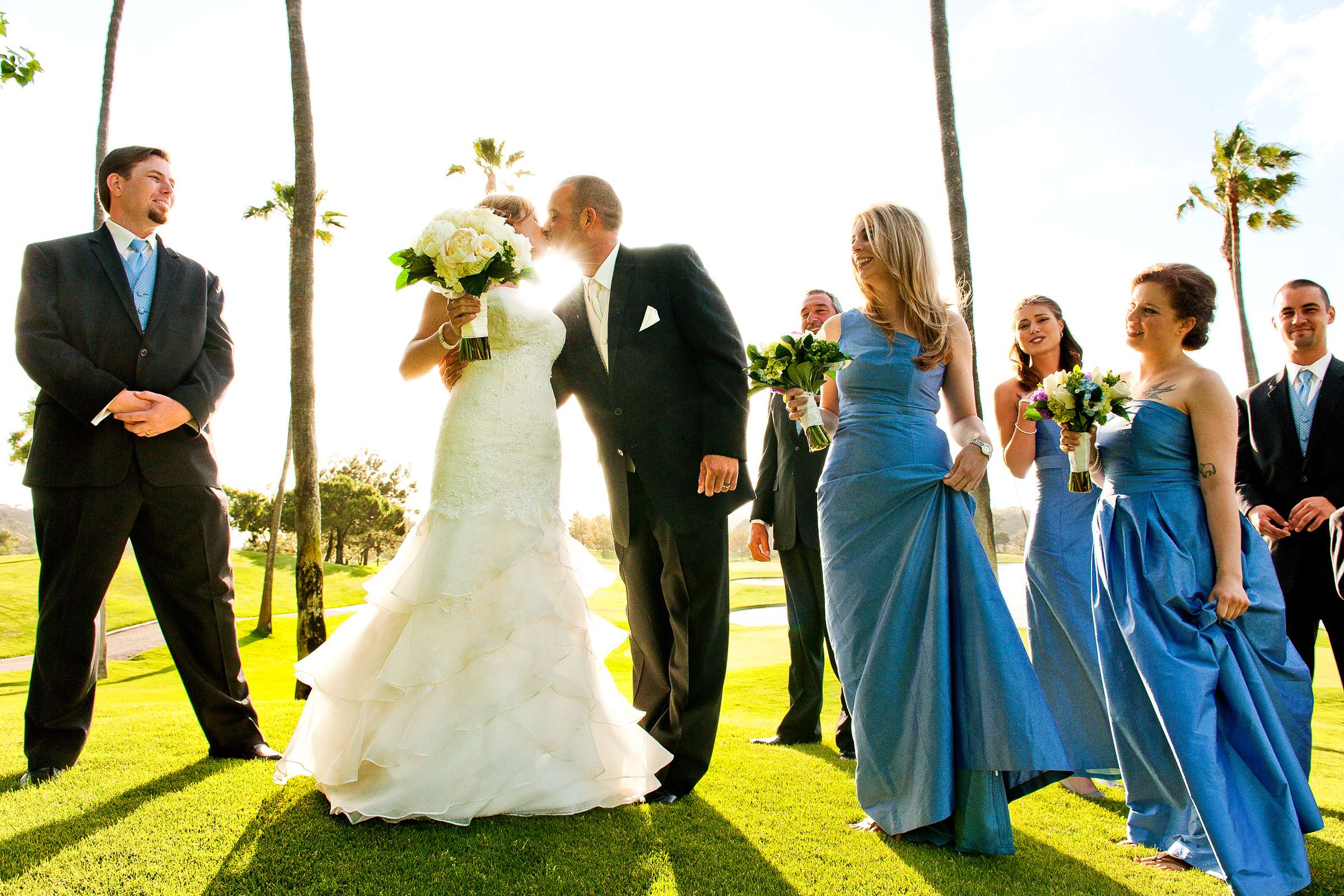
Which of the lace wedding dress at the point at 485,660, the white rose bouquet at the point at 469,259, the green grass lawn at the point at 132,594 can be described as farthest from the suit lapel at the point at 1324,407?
the green grass lawn at the point at 132,594

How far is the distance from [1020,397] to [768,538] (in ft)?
6.52

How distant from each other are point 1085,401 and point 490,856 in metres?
3.12

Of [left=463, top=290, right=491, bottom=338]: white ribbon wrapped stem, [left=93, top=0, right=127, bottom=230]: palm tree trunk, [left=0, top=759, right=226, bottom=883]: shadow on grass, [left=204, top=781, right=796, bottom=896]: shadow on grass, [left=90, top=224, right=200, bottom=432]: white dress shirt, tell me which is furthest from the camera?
[left=93, top=0, right=127, bottom=230]: palm tree trunk

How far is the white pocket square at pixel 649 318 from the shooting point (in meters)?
3.85

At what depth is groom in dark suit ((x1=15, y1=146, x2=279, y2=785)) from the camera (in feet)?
12.7

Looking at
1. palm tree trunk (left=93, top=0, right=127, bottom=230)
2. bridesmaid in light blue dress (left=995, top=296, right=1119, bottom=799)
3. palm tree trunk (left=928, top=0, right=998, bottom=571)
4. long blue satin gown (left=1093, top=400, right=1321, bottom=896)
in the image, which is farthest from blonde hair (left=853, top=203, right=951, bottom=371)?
palm tree trunk (left=93, top=0, right=127, bottom=230)

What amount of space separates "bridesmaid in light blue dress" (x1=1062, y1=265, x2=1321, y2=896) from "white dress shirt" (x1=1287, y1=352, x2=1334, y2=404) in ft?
6.57

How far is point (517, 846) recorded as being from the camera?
287 cm

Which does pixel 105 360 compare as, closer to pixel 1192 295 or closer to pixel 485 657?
pixel 485 657

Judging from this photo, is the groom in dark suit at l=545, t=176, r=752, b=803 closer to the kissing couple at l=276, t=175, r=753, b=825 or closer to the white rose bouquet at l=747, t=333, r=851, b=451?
the kissing couple at l=276, t=175, r=753, b=825

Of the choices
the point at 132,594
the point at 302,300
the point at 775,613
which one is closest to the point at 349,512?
the point at 132,594

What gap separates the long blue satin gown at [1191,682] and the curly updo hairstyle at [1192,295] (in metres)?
0.43

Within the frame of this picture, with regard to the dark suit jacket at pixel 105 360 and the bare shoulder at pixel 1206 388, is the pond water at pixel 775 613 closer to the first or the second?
the bare shoulder at pixel 1206 388

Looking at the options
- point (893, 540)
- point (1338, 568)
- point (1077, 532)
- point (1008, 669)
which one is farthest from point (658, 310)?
point (1338, 568)
